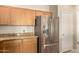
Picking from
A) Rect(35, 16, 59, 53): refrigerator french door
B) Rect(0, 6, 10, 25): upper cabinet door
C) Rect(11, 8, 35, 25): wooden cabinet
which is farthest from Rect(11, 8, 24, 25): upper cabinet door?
Rect(35, 16, 59, 53): refrigerator french door

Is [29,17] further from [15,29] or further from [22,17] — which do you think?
[15,29]

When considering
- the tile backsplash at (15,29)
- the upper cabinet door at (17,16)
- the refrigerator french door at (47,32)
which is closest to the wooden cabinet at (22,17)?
the upper cabinet door at (17,16)

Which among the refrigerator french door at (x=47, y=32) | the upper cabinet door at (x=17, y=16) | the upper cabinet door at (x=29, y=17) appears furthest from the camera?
the upper cabinet door at (x=29, y=17)

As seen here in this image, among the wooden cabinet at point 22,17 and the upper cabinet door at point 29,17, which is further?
the upper cabinet door at point 29,17

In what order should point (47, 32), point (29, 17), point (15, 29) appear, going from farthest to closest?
point (29, 17) < point (15, 29) < point (47, 32)

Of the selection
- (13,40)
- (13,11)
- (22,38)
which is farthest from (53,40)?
(13,11)

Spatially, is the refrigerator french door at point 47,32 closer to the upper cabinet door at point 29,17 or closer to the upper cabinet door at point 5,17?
the upper cabinet door at point 29,17

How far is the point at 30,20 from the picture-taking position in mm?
3432

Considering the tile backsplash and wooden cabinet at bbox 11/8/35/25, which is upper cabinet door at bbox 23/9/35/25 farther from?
the tile backsplash

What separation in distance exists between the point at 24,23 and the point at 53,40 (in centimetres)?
97

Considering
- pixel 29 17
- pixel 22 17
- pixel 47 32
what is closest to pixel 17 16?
pixel 22 17
